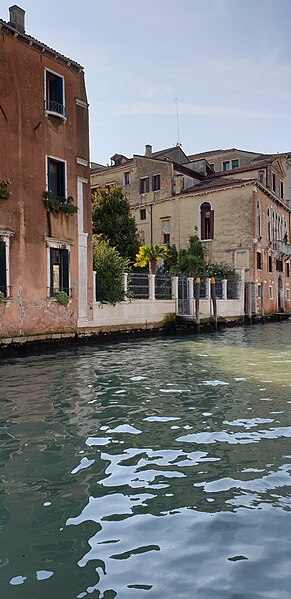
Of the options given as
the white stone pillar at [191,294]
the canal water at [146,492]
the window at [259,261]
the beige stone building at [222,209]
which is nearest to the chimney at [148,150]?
the beige stone building at [222,209]

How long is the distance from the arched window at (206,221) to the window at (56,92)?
1351 centimetres

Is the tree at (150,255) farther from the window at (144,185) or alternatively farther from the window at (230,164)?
the window at (230,164)

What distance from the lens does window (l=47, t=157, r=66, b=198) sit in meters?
14.1

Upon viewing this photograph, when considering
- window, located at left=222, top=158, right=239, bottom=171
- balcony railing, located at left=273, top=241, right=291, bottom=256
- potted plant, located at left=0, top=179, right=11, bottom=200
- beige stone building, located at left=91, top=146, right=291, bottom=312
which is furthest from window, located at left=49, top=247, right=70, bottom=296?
window, located at left=222, top=158, right=239, bottom=171

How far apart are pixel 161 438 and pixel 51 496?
1558mm

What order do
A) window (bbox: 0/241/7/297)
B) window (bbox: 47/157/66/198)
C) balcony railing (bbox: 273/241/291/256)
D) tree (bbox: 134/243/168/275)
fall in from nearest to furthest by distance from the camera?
1. window (bbox: 0/241/7/297)
2. window (bbox: 47/157/66/198)
3. tree (bbox: 134/243/168/275)
4. balcony railing (bbox: 273/241/291/256)

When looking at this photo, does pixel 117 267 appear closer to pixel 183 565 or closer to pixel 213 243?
→ pixel 213 243

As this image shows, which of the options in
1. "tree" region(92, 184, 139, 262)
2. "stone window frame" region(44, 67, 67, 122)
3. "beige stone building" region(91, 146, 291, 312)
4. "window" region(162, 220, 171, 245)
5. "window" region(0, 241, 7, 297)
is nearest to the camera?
"window" region(0, 241, 7, 297)

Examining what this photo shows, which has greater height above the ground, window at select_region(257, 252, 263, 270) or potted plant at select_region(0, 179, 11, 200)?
potted plant at select_region(0, 179, 11, 200)

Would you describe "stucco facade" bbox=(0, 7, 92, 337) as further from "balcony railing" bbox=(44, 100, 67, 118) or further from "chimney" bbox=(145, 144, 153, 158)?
"chimney" bbox=(145, 144, 153, 158)

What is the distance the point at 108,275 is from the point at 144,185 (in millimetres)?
14318

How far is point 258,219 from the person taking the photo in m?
26.2

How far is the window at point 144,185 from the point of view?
1133 inches

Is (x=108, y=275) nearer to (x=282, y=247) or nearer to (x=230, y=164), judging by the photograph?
(x=282, y=247)
